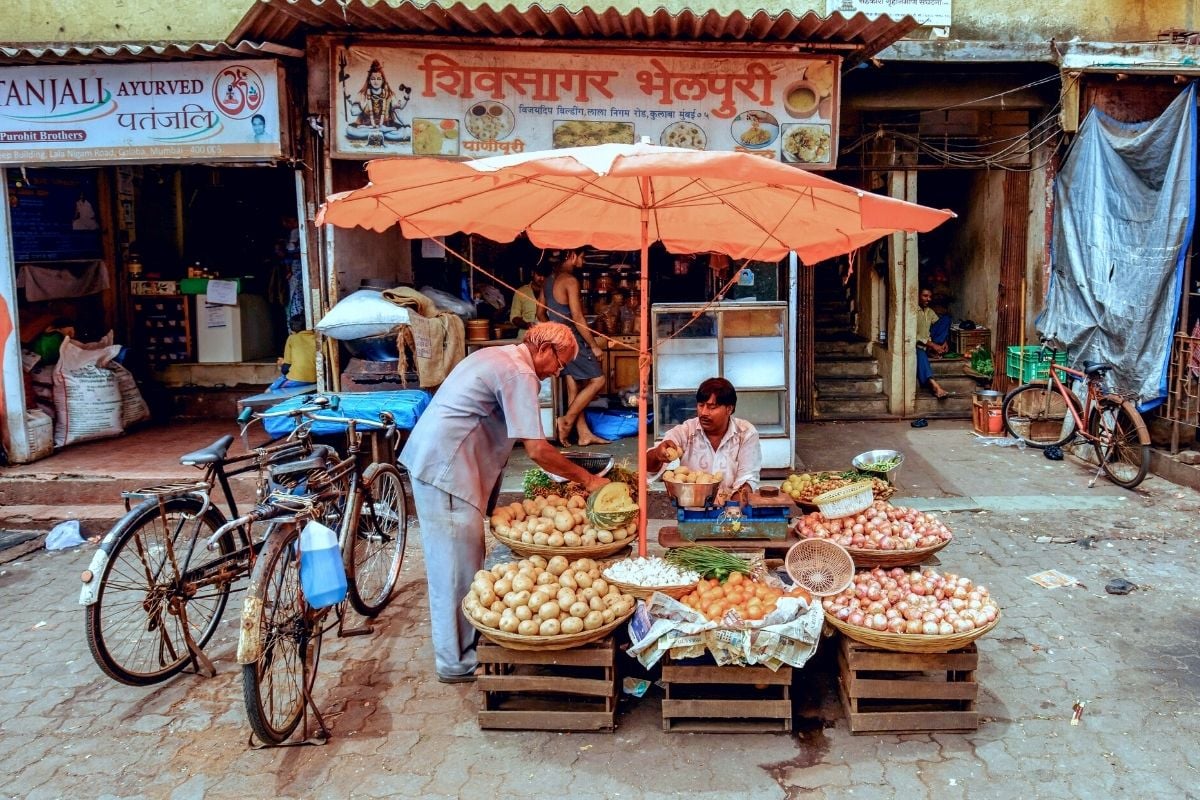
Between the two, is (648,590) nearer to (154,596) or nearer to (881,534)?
(881,534)

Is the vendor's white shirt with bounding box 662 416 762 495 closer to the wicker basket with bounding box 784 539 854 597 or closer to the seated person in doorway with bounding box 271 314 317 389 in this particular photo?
the wicker basket with bounding box 784 539 854 597

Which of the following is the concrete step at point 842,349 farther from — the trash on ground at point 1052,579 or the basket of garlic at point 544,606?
the basket of garlic at point 544,606

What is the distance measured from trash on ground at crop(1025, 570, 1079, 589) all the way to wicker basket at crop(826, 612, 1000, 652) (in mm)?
2214

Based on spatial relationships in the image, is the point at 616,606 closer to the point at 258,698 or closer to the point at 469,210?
→ the point at 258,698

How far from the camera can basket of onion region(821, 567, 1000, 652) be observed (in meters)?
3.84

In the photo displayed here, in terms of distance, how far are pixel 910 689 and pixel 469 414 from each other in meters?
2.41

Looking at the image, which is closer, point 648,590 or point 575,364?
point 648,590

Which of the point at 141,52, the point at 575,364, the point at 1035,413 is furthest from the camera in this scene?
the point at 1035,413

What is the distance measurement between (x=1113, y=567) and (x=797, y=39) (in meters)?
4.66

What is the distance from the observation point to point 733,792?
361 centimetres

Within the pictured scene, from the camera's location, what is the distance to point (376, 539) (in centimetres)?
555

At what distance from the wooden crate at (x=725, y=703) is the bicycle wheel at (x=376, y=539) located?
2049mm

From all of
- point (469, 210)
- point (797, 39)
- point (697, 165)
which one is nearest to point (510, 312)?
point (797, 39)

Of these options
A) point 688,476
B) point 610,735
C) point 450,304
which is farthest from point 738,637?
point 450,304
